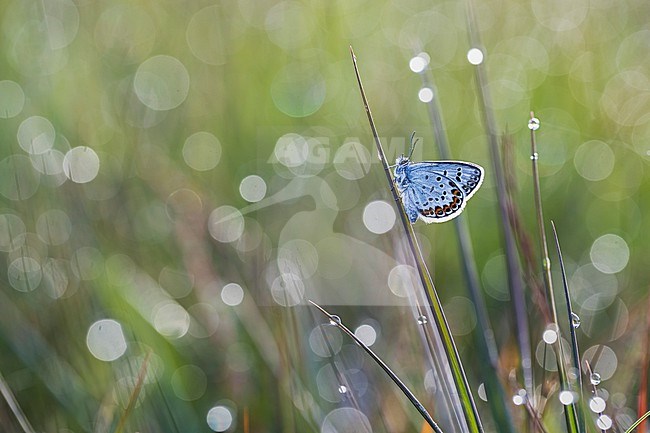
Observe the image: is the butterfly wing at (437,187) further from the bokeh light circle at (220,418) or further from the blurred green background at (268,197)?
the bokeh light circle at (220,418)

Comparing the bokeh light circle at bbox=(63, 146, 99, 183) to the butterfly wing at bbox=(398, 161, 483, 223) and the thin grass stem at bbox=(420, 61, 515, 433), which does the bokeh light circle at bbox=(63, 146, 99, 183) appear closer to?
the butterfly wing at bbox=(398, 161, 483, 223)

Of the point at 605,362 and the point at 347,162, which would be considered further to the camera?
the point at 347,162

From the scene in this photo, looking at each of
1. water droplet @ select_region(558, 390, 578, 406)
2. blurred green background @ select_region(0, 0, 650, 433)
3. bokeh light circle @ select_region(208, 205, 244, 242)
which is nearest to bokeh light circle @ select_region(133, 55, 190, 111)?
blurred green background @ select_region(0, 0, 650, 433)

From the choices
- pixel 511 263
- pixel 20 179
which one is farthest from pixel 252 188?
pixel 511 263

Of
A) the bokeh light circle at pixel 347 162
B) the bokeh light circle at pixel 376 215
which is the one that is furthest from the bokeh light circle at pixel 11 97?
the bokeh light circle at pixel 376 215

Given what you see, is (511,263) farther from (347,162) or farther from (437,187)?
(347,162)
